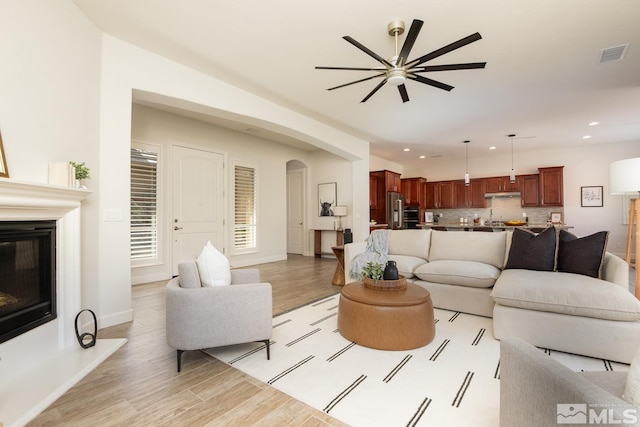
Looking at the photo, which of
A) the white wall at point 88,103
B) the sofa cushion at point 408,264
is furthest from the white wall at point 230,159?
the sofa cushion at point 408,264

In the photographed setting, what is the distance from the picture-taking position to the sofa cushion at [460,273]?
3.15 metres

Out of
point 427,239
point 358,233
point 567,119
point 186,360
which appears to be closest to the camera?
point 186,360

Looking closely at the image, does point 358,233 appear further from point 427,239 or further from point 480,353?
point 480,353

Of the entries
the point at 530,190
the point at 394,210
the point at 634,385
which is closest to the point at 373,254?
the point at 634,385

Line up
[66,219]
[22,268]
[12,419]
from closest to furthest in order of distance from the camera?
[12,419] < [22,268] < [66,219]

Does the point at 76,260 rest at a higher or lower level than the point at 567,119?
lower

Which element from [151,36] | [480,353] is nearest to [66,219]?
[151,36]

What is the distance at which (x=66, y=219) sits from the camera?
2.46 metres

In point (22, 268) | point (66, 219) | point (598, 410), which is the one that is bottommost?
point (598, 410)

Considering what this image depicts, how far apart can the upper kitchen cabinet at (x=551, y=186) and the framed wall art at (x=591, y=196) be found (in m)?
0.44

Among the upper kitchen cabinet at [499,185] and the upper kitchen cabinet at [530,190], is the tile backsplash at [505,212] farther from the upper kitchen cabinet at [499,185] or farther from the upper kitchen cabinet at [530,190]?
the upper kitchen cabinet at [499,185]

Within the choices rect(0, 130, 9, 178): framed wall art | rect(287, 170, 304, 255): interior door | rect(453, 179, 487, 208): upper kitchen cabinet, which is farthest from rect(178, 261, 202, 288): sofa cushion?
rect(453, 179, 487, 208): upper kitchen cabinet

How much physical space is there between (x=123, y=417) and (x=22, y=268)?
4.51 feet

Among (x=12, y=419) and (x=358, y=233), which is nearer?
(x=12, y=419)
